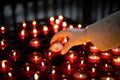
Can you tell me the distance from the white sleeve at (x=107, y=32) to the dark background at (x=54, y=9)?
123cm

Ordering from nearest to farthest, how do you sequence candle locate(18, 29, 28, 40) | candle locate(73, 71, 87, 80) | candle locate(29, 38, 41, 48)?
candle locate(73, 71, 87, 80) < candle locate(29, 38, 41, 48) < candle locate(18, 29, 28, 40)

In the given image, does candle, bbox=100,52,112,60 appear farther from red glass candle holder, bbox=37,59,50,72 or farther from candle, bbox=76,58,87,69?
red glass candle holder, bbox=37,59,50,72

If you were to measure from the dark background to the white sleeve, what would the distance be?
123 centimetres

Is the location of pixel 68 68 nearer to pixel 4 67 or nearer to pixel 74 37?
pixel 74 37

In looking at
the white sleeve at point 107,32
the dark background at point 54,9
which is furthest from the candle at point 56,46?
the dark background at point 54,9

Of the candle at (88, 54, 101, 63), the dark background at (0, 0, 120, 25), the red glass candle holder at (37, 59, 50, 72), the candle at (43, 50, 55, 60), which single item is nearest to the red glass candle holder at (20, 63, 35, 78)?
the red glass candle holder at (37, 59, 50, 72)

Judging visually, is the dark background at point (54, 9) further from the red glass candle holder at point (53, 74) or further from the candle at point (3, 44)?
the red glass candle holder at point (53, 74)

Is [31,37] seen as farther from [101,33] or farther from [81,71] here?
[101,33]

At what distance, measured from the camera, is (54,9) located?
2.75 meters

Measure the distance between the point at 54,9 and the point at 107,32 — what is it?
1468 millimetres

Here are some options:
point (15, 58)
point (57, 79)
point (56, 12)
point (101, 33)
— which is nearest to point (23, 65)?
point (15, 58)

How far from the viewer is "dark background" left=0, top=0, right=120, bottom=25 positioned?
8.48 ft

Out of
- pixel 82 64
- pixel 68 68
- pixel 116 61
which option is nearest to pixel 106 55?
pixel 116 61

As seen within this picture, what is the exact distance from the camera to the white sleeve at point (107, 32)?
1297mm
